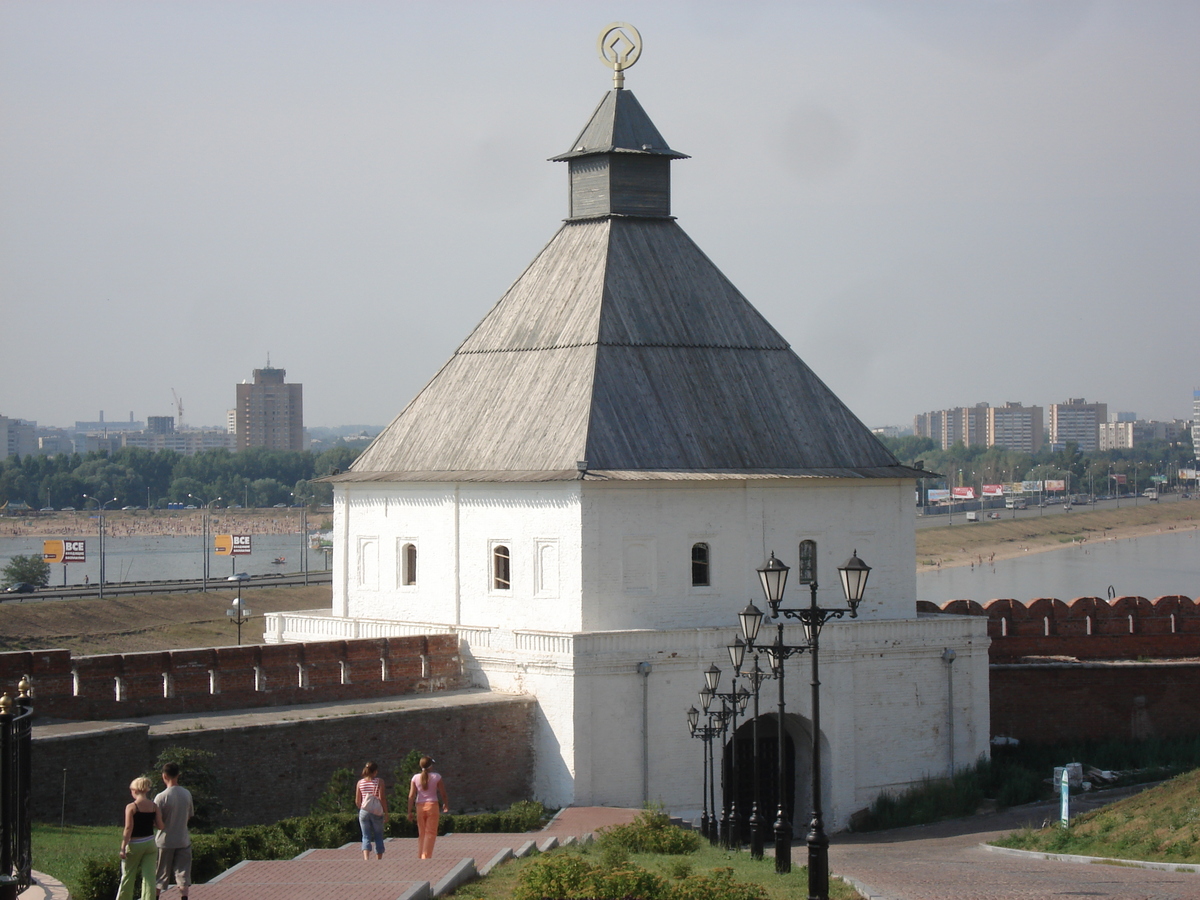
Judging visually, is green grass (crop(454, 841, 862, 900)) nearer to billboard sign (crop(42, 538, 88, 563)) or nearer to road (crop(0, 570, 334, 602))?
road (crop(0, 570, 334, 602))

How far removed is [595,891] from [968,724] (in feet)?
57.6

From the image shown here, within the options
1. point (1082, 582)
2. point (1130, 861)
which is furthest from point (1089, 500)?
point (1130, 861)

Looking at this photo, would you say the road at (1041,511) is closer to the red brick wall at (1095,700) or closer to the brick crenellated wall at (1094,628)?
the brick crenellated wall at (1094,628)

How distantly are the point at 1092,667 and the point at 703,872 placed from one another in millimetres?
18794

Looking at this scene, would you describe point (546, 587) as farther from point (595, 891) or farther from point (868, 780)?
point (595, 891)

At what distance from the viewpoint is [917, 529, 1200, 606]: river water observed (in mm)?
78875

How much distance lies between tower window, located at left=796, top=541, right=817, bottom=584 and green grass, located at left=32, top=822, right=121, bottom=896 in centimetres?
1335

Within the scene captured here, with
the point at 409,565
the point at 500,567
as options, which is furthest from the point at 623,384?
the point at 409,565

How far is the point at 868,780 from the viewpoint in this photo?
93.7 ft

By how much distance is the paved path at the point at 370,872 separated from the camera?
1379 cm

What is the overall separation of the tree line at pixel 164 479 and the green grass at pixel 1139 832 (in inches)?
4101

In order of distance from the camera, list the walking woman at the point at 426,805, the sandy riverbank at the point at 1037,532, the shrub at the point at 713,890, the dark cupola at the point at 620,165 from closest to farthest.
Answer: the shrub at the point at 713,890 < the walking woman at the point at 426,805 < the dark cupola at the point at 620,165 < the sandy riverbank at the point at 1037,532

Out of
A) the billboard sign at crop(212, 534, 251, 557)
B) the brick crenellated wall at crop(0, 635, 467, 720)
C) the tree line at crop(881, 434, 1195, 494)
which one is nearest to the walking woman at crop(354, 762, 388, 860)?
the brick crenellated wall at crop(0, 635, 467, 720)

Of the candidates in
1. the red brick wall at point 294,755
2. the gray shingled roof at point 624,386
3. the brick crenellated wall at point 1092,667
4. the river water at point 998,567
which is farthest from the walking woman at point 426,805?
the river water at point 998,567
